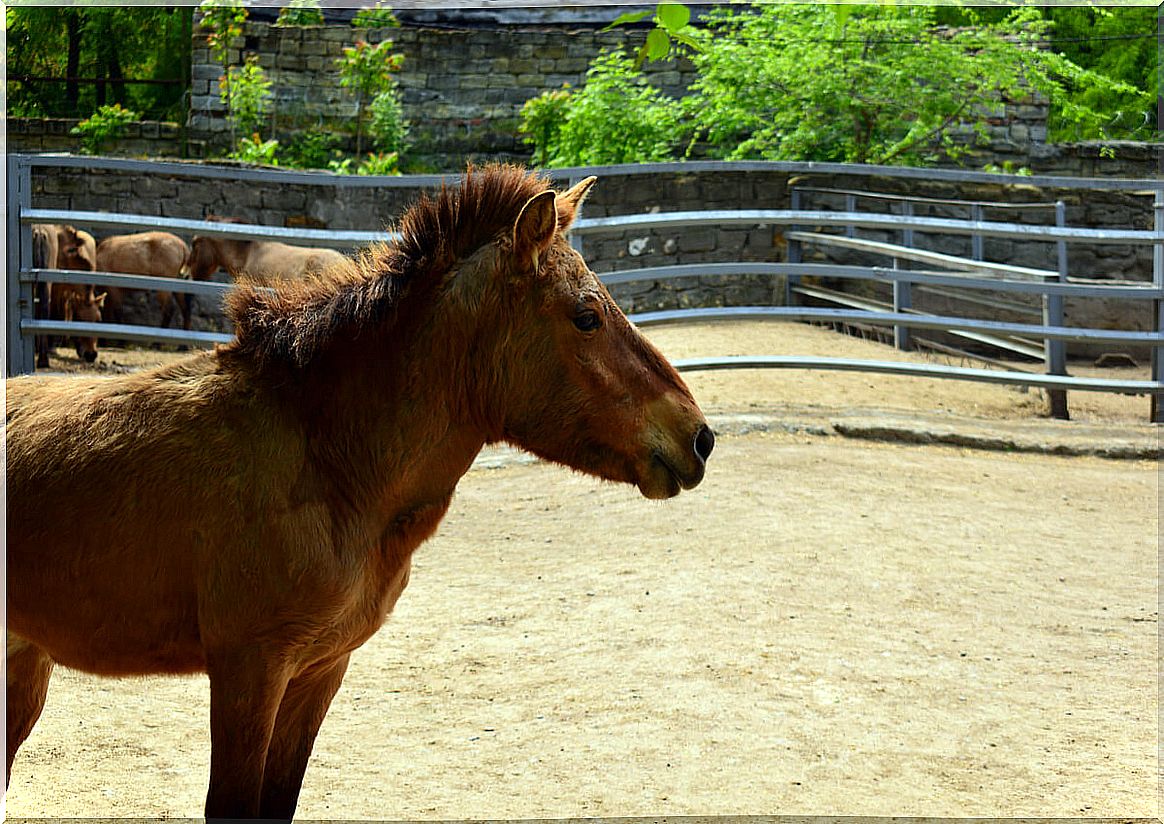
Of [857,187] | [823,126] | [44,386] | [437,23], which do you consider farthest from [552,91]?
[44,386]

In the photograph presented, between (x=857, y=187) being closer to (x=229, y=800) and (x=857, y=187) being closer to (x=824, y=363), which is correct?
(x=824, y=363)

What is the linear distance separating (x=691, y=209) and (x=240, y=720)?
29.6 feet

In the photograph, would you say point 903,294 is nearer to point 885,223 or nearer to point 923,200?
point 923,200

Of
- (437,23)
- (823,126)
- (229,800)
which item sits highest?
(437,23)

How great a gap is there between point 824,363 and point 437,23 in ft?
35.4

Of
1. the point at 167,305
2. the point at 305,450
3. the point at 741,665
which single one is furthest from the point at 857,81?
the point at 305,450

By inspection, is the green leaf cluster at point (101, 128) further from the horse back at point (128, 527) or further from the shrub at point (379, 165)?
the horse back at point (128, 527)

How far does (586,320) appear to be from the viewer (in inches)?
97.7

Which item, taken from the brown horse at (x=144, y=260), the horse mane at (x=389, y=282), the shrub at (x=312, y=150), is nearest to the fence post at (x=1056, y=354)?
the horse mane at (x=389, y=282)

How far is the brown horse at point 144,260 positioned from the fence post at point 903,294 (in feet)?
21.1

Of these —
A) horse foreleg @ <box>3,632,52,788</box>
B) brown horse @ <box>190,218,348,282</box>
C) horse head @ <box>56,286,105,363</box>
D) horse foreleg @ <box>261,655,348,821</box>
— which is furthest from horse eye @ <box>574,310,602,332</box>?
horse head @ <box>56,286,105,363</box>

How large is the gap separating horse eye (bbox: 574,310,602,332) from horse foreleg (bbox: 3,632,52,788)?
4.72 ft

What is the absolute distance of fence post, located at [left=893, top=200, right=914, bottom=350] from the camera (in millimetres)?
9891

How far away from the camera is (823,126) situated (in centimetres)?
1363
